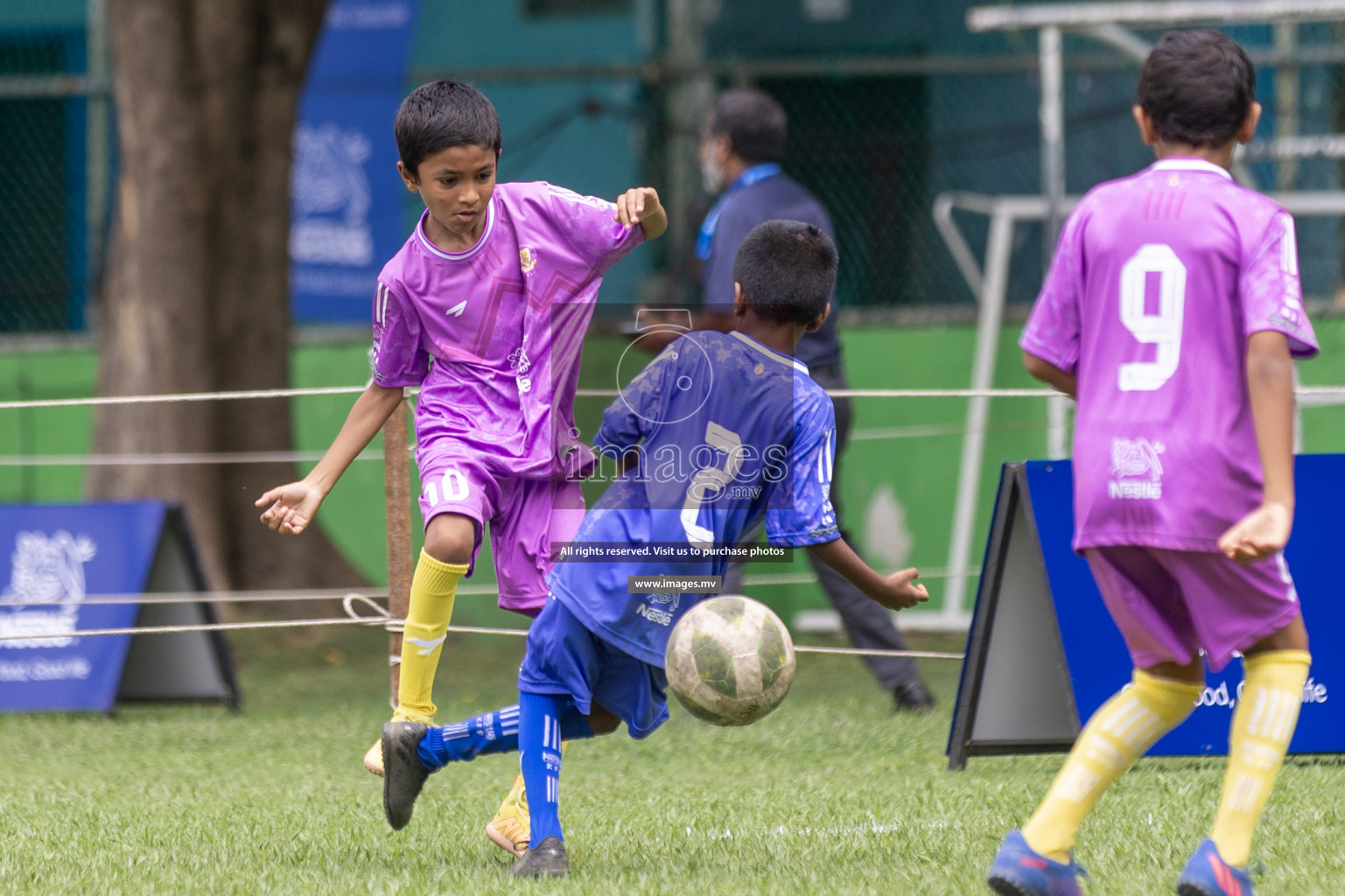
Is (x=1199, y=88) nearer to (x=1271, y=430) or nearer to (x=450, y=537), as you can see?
(x=1271, y=430)

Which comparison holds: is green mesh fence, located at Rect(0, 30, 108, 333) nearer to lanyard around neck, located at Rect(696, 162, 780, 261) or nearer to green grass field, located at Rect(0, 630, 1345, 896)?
green grass field, located at Rect(0, 630, 1345, 896)

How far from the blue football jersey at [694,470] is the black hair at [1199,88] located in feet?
3.28

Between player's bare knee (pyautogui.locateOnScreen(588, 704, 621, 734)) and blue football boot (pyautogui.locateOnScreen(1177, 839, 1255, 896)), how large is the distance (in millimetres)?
1497

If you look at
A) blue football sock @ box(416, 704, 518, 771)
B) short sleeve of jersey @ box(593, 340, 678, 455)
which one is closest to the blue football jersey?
short sleeve of jersey @ box(593, 340, 678, 455)

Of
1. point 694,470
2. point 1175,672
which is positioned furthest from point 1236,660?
point 694,470

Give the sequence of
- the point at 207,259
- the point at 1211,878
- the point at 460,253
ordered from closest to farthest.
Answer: the point at 1211,878 → the point at 460,253 → the point at 207,259

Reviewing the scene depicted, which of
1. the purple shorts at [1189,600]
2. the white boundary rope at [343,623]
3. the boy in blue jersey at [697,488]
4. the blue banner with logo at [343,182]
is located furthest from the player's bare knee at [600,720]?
the blue banner with logo at [343,182]

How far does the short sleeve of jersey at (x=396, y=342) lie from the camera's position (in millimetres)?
4277

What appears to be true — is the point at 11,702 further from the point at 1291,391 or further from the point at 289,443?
the point at 1291,391

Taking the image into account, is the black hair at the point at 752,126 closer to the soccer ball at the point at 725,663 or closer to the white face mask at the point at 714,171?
the white face mask at the point at 714,171

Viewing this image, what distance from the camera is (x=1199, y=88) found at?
333cm

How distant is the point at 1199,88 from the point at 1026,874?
62.8 inches

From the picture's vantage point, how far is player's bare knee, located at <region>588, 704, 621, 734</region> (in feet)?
13.5

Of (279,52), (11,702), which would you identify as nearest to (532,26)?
(279,52)
